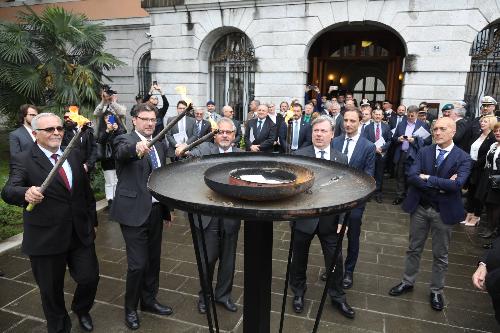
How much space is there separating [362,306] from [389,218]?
340 centimetres

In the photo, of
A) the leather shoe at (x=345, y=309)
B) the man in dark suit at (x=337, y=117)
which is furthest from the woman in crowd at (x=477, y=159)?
the leather shoe at (x=345, y=309)

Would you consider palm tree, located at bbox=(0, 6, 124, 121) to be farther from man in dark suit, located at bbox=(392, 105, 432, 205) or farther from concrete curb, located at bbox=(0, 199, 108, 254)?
man in dark suit, located at bbox=(392, 105, 432, 205)

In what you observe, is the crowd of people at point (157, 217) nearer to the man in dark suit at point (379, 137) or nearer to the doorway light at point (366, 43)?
the man in dark suit at point (379, 137)

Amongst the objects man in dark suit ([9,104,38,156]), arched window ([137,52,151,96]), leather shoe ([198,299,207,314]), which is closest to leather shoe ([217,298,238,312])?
leather shoe ([198,299,207,314])

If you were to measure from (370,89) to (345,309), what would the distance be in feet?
62.5

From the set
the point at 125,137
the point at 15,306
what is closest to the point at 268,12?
the point at 125,137

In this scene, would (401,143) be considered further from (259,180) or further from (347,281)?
(259,180)

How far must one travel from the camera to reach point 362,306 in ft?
13.1

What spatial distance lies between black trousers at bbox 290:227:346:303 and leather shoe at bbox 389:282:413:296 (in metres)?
0.75

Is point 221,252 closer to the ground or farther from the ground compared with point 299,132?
closer to the ground

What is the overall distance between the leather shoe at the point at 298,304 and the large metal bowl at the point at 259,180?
6.69 feet

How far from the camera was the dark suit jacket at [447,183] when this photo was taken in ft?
12.3

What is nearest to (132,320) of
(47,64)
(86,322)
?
(86,322)

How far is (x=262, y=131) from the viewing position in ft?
26.0
